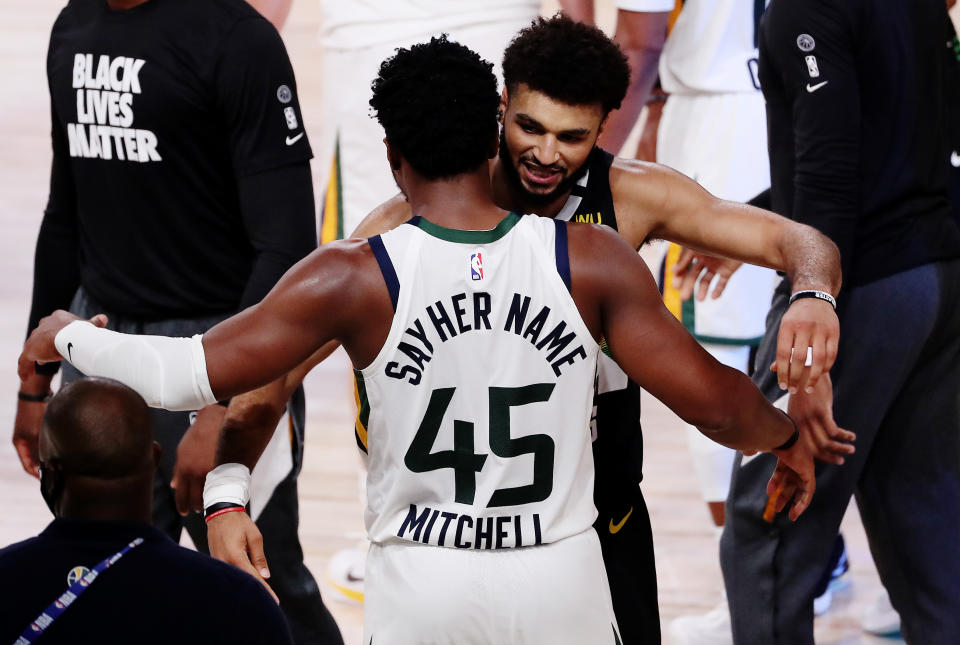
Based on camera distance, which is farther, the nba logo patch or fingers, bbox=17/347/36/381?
fingers, bbox=17/347/36/381

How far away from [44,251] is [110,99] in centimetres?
49

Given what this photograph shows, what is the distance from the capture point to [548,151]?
2.76 m

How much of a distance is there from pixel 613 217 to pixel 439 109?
69 cm

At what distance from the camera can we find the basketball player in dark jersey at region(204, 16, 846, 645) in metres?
2.73

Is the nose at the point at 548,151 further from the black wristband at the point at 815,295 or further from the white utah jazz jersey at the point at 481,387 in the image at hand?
the black wristband at the point at 815,295

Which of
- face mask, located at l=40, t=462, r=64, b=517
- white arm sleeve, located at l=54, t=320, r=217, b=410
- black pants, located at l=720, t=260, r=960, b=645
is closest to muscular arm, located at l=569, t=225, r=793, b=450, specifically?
white arm sleeve, located at l=54, t=320, r=217, b=410

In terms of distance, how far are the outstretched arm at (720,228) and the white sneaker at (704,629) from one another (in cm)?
153

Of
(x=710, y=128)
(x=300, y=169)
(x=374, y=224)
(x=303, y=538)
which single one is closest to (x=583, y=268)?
(x=374, y=224)

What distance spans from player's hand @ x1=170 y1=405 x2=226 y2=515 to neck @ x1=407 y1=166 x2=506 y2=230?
0.90 m

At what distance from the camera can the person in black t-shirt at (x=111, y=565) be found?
184 cm

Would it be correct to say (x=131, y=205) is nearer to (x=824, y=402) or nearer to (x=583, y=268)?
(x=583, y=268)

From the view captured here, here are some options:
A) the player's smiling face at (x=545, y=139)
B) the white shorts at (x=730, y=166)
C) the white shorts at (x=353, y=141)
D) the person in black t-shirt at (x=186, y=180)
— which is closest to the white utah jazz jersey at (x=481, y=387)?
the player's smiling face at (x=545, y=139)

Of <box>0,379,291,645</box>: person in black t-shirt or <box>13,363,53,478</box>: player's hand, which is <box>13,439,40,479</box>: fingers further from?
<box>0,379,291,645</box>: person in black t-shirt

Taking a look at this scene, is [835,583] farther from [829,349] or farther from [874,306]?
[829,349]
